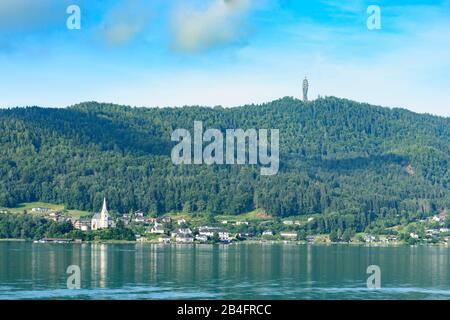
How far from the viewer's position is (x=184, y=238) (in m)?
179

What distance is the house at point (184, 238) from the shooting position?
176625 mm

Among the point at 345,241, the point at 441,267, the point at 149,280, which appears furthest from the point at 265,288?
the point at 345,241

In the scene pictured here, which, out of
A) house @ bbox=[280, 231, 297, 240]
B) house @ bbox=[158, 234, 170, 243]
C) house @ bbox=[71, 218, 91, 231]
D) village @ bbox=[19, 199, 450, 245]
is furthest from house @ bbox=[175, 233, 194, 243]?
house @ bbox=[280, 231, 297, 240]

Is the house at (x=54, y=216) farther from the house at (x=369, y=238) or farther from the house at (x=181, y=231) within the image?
the house at (x=369, y=238)

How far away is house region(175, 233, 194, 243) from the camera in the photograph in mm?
176625

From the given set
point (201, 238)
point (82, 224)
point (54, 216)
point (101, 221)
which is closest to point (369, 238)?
point (201, 238)

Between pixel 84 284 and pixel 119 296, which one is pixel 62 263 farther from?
pixel 119 296

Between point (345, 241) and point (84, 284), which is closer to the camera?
point (84, 284)

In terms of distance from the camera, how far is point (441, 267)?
98.2 m

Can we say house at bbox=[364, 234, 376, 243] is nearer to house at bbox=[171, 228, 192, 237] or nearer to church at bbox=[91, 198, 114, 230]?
house at bbox=[171, 228, 192, 237]

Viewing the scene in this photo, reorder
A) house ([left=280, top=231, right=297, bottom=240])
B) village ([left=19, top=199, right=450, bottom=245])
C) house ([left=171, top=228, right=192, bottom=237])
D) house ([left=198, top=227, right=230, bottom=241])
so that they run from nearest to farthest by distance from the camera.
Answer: village ([left=19, top=199, right=450, bottom=245]) < house ([left=198, top=227, right=230, bottom=241]) < house ([left=171, top=228, right=192, bottom=237]) < house ([left=280, top=231, right=297, bottom=240])

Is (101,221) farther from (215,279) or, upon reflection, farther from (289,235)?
(215,279)
